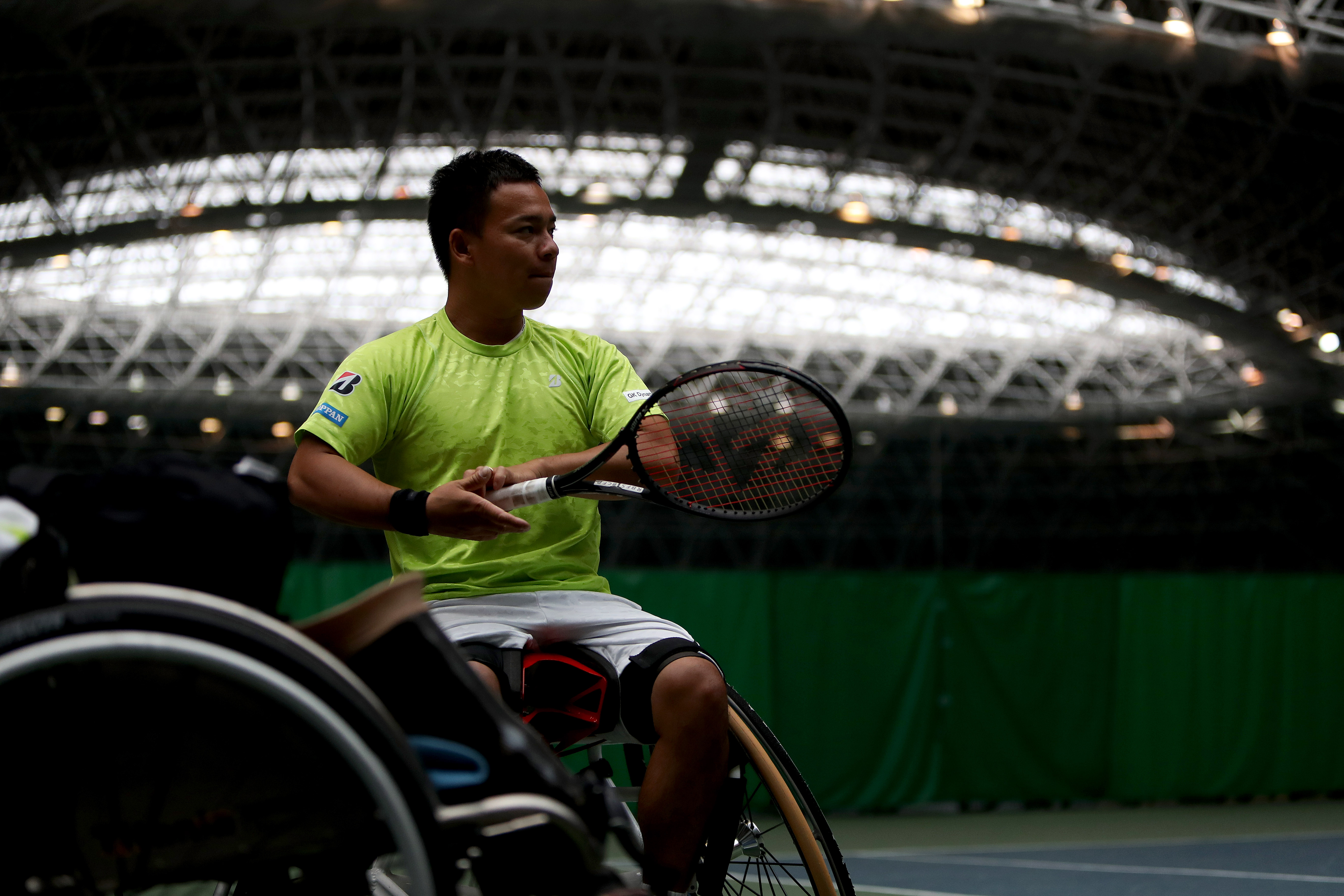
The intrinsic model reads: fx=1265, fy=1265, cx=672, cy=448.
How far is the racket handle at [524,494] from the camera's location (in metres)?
2.45

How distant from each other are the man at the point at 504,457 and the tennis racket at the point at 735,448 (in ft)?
0.25

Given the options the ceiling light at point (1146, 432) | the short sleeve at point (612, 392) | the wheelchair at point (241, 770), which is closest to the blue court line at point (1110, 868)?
the short sleeve at point (612, 392)

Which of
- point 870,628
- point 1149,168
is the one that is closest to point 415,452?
point 870,628

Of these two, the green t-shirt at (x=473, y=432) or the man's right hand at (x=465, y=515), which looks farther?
the green t-shirt at (x=473, y=432)

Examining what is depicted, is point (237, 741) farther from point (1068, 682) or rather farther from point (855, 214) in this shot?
point (855, 214)

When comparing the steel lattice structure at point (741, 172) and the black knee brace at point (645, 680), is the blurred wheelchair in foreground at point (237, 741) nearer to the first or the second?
the black knee brace at point (645, 680)

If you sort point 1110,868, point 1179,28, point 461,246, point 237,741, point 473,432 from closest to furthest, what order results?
point 237,741 < point 473,432 < point 461,246 < point 1110,868 < point 1179,28

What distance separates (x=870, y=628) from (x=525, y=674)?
26.7ft

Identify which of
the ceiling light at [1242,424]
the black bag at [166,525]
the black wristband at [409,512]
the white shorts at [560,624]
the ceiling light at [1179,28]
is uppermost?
the ceiling light at [1179,28]

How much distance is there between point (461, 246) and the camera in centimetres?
286

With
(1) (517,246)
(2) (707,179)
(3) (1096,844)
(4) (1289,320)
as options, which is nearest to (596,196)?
(2) (707,179)

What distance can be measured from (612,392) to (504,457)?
13.2 inches

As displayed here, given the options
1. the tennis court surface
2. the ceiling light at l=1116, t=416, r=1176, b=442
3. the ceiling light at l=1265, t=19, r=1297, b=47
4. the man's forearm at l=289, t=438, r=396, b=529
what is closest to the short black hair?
the man's forearm at l=289, t=438, r=396, b=529

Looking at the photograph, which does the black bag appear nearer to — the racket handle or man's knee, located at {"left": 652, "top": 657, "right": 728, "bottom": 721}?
the racket handle
